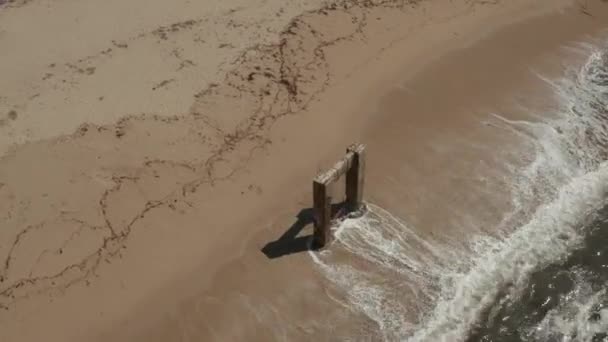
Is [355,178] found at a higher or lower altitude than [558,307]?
higher

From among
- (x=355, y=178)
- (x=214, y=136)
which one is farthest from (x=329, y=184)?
(x=214, y=136)

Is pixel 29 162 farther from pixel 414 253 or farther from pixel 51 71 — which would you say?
pixel 414 253

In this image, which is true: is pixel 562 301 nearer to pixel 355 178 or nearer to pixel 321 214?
pixel 355 178

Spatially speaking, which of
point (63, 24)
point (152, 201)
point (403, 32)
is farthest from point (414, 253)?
point (63, 24)

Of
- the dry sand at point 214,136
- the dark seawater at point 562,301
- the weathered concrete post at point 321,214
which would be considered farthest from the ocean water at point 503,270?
the dry sand at point 214,136

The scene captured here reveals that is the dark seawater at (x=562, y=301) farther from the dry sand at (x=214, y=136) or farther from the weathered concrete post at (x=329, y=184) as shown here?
the weathered concrete post at (x=329, y=184)

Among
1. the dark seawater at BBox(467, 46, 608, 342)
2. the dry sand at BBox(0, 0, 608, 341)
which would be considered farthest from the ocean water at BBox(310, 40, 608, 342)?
the dry sand at BBox(0, 0, 608, 341)

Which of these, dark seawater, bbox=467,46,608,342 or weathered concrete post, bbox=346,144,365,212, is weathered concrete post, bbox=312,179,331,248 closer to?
weathered concrete post, bbox=346,144,365,212
